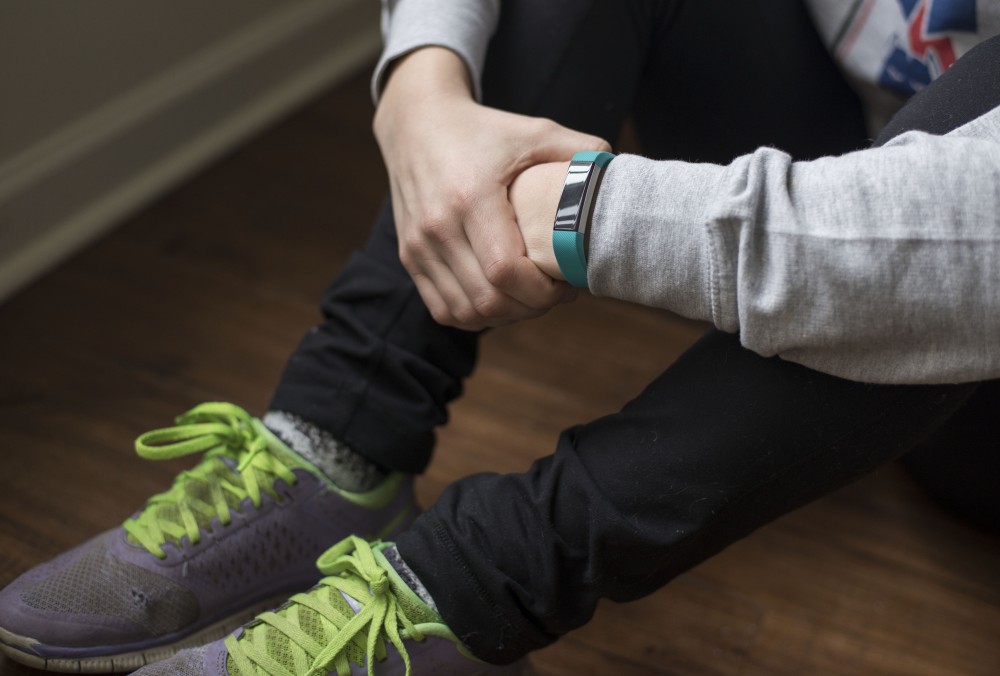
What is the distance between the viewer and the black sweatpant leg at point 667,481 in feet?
1.93

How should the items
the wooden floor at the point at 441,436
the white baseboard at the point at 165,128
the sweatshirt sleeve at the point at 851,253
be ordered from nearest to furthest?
the sweatshirt sleeve at the point at 851,253
the wooden floor at the point at 441,436
the white baseboard at the point at 165,128

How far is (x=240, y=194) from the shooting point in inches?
55.0

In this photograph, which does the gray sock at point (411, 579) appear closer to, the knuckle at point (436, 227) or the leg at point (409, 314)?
the leg at point (409, 314)

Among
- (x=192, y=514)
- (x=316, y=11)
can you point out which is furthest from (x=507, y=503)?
(x=316, y=11)

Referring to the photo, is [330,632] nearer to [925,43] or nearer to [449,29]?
[449,29]

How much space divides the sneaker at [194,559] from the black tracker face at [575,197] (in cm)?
33

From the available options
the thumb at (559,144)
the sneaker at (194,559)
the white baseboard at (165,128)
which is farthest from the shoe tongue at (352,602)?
the white baseboard at (165,128)

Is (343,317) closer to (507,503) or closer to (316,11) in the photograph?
(507,503)

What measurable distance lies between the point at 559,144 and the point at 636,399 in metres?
0.18

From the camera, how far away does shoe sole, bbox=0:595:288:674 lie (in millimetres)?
741

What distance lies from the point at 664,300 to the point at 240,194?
97cm

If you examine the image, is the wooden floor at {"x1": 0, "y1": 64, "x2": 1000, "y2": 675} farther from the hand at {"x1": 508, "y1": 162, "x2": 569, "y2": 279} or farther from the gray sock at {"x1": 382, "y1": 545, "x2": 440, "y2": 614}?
the hand at {"x1": 508, "y1": 162, "x2": 569, "y2": 279}

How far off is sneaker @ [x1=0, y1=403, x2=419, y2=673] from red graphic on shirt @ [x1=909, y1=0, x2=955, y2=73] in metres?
0.56

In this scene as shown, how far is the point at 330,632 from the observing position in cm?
67
